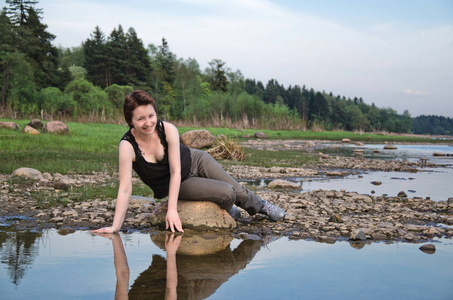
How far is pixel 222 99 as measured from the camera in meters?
49.4

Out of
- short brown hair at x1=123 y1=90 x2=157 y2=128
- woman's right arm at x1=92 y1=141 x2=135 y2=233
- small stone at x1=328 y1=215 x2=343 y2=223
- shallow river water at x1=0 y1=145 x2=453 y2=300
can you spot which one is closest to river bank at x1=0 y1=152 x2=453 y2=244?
small stone at x1=328 y1=215 x2=343 y2=223

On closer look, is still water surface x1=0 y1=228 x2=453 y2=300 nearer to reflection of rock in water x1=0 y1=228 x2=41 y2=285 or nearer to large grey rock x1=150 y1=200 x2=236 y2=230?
reflection of rock in water x1=0 y1=228 x2=41 y2=285

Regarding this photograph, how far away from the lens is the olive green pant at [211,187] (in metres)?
5.19

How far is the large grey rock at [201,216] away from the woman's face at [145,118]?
128cm

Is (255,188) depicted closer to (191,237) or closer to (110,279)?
(191,237)

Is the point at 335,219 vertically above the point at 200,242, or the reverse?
the point at 335,219

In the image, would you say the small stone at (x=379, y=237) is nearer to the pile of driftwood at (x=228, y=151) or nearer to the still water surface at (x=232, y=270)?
the still water surface at (x=232, y=270)

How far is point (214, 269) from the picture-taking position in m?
3.86

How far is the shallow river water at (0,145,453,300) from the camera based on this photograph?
3250 millimetres

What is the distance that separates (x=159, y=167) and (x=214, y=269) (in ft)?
4.92

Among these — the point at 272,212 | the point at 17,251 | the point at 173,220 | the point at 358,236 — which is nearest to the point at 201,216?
the point at 173,220

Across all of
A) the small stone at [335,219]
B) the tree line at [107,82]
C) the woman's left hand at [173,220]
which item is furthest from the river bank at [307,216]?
the tree line at [107,82]

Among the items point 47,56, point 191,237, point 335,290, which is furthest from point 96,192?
point 47,56

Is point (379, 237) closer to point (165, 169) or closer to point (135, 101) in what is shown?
point (165, 169)
